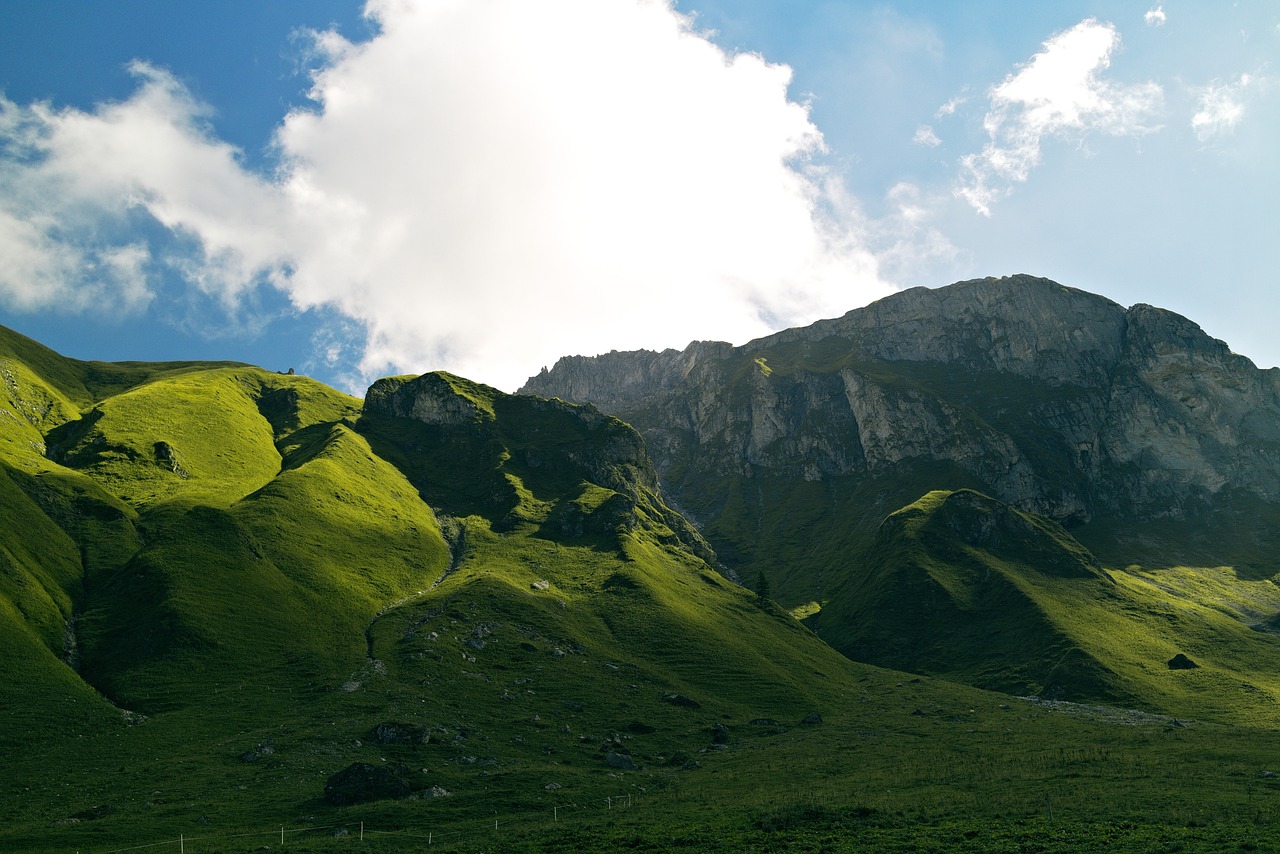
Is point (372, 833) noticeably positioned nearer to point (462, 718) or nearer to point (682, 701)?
point (462, 718)

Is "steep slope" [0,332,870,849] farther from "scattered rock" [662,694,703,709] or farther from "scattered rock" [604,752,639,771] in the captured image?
"scattered rock" [662,694,703,709]

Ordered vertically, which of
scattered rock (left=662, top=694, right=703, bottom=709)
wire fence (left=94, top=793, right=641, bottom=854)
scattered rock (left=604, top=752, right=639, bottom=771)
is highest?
wire fence (left=94, top=793, right=641, bottom=854)

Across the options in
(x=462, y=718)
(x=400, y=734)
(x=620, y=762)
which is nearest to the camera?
(x=400, y=734)

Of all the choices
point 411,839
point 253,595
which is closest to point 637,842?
point 411,839

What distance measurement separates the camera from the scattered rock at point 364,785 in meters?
70.4

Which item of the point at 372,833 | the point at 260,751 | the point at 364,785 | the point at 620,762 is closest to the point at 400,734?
the point at 260,751

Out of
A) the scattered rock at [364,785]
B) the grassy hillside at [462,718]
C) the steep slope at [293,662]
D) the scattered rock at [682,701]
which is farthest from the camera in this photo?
the scattered rock at [682,701]

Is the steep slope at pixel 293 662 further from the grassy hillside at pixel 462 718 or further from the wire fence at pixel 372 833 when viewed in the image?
the wire fence at pixel 372 833

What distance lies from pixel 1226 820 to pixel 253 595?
14853cm

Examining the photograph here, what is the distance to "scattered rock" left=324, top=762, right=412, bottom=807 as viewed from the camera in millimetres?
70375

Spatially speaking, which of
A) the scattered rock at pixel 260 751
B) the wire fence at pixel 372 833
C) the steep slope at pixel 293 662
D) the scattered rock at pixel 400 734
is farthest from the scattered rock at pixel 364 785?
the scattered rock at pixel 400 734

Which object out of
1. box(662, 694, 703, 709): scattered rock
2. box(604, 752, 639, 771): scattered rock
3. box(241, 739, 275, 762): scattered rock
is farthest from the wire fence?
box(662, 694, 703, 709): scattered rock

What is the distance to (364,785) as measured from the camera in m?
72.0

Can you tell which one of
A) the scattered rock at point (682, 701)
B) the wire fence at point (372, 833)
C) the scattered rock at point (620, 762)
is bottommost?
the scattered rock at point (620, 762)
